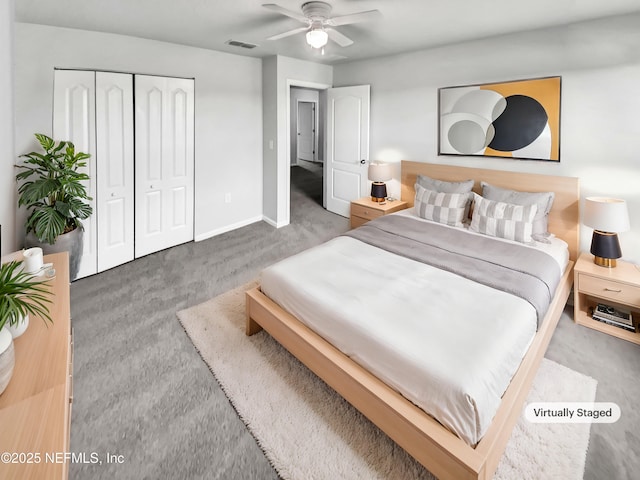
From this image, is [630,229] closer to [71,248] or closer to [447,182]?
[447,182]

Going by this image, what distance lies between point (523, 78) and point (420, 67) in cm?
118

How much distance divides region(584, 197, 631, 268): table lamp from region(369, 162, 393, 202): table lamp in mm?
2157

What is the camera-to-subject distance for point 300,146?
10.7m

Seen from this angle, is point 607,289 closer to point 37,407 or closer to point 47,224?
point 37,407

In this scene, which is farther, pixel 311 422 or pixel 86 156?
pixel 86 156

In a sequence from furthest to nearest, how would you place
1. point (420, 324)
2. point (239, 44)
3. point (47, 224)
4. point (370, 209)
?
1. point (370, 209)
2. point (239, 44)
3. point (47, 224)
4. point (420, 324)

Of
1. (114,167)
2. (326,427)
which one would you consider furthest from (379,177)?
(326,427)

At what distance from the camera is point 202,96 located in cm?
416

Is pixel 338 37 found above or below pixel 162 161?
above

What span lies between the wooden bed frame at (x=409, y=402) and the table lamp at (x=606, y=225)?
0.26 meters

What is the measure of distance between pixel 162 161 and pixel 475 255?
135 inches

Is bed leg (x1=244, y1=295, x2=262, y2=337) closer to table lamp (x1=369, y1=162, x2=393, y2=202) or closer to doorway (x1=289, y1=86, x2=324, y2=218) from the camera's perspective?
table lamp (x1=369, y1=162, x2=393, y2=202)

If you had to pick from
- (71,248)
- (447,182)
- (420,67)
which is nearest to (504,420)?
(447,182)

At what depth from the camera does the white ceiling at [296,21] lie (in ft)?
8.21
